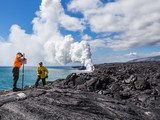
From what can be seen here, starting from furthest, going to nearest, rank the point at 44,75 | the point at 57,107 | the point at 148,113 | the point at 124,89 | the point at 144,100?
the point at 124,89, the point at 44,75, the point at 144,100, the point at 148,113, the point at 57,107

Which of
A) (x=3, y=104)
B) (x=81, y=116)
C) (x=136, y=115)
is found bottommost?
(x=136, y=115)

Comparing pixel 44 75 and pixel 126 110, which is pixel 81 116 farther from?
pixel 44 75

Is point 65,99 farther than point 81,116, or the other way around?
point 65,99

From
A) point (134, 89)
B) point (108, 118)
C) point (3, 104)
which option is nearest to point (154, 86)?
point (134, 89)

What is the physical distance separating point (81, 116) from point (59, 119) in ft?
2.79

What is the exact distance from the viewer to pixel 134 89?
12.6 meters

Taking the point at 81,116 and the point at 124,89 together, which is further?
the point at 124,89

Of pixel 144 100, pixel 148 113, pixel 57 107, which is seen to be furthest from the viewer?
pixel 144 100

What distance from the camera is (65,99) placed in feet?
19.7

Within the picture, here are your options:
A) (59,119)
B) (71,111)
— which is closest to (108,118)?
(71,111)

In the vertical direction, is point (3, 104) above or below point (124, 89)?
above

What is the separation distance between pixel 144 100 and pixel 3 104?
9649 millimetres

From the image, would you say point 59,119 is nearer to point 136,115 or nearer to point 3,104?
point 3,104

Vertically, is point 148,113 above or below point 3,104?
below
